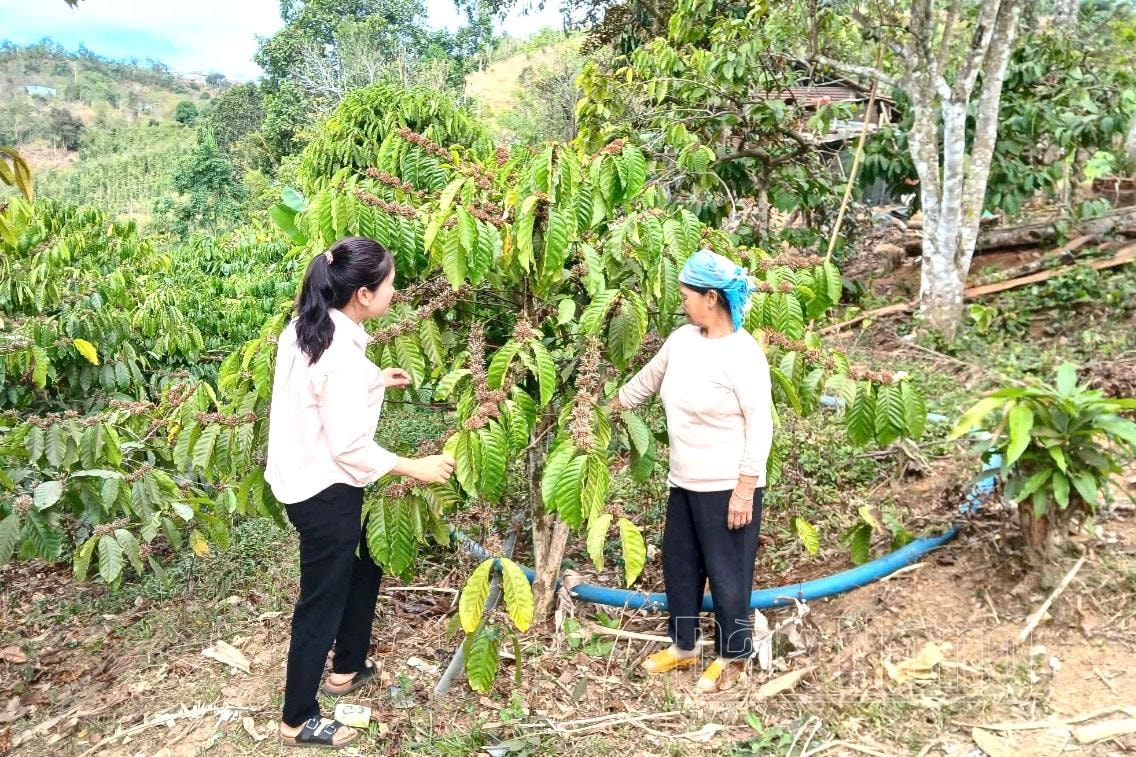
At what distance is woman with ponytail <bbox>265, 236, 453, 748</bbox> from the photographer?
88.7 inches

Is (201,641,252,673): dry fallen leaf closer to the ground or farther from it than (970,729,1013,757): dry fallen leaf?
closer to the ground

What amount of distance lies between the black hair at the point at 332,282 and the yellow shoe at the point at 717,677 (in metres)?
1.54

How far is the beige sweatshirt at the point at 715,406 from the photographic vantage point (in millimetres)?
2523

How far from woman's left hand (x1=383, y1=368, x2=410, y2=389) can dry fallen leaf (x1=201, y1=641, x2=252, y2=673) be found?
4.32 feet

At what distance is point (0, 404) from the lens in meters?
4.28

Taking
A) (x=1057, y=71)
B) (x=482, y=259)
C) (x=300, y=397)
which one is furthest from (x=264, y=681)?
(x=1057, y=71)

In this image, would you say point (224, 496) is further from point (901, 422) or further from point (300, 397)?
point (901, 422)

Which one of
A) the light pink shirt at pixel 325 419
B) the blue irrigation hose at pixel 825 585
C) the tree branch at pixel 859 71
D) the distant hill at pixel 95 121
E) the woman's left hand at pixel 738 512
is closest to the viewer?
the light pink shirt at pixel 325 419

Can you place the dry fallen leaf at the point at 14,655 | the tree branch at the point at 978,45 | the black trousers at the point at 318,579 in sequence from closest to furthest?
the black trousers at the point at 318,579, the dry fallen leaf at the point at 14,655, the tree branch at the point at 978,45

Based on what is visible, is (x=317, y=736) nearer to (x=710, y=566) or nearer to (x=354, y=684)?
(x=354, y=684)

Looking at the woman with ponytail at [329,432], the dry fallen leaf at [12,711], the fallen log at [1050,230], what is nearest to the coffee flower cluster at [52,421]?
the dry fallen leaf at [12,711]

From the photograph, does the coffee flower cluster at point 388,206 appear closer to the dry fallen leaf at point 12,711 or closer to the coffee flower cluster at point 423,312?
the coffee flower cluster at point 423,312

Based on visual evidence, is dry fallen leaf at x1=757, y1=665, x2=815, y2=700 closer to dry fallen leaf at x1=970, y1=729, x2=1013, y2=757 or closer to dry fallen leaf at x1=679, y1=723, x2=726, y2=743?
dry fallen leaf at x1=679, y1=723, x2=726, y2=743

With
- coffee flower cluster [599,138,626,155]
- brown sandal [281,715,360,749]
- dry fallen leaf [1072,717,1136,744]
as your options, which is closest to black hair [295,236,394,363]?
coffee flower cluster [599,138,626,155]
